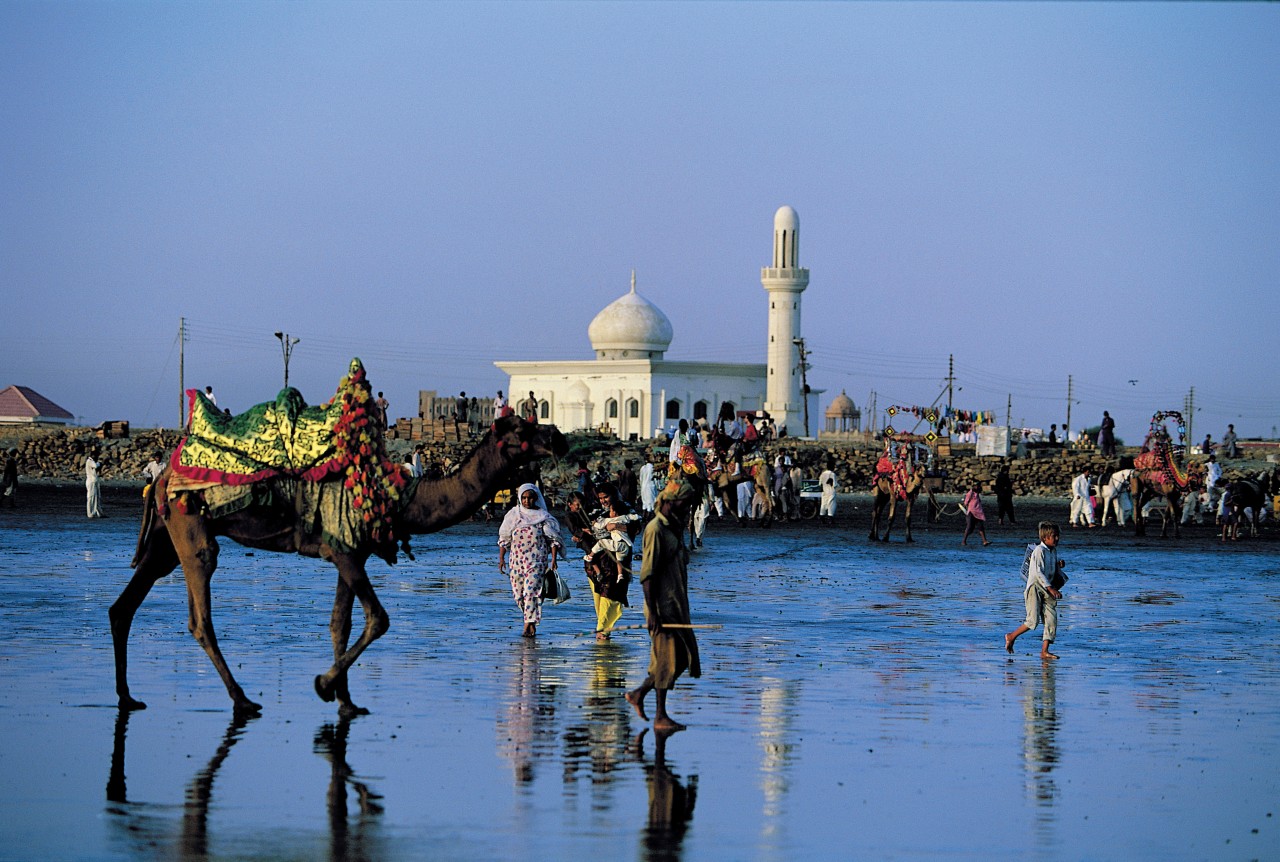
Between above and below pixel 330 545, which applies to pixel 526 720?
below

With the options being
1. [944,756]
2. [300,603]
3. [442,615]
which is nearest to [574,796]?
[944,756]

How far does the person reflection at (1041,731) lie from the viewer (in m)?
9.91

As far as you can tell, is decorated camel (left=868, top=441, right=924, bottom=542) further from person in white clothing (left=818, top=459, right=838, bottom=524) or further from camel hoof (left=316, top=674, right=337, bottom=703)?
camel hoof (left=316, top=674, right=337, bottom=703)

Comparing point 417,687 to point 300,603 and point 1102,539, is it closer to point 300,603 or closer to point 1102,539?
point 300,603

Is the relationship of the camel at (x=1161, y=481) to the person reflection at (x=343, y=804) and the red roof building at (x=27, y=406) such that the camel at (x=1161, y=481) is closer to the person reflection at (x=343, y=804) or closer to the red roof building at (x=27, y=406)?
the person reflection at (x=343, y=804)

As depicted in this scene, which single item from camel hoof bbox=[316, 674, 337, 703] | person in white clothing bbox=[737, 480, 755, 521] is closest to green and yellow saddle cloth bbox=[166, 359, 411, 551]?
camel hoof bbox=[316, 674, 337, 703]

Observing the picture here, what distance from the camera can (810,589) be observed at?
23.5 m

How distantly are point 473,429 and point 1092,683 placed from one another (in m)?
59.2

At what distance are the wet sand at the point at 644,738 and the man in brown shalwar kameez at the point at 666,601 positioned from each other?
289 millimetres

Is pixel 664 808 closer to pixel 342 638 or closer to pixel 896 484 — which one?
pixel 342 638

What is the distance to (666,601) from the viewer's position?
38.6 ft

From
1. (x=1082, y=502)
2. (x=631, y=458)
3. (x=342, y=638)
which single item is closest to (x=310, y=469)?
(x=342, y=638)

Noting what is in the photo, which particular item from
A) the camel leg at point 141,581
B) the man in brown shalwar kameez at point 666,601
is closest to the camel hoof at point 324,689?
the camel leg at point 141,581

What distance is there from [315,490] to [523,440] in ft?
4.45
